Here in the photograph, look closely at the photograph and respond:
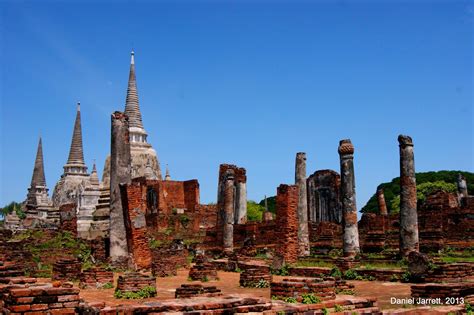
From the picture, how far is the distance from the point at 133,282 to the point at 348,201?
32.9 feet

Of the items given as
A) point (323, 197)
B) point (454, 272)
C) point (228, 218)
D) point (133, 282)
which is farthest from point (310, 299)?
point (323, 197)

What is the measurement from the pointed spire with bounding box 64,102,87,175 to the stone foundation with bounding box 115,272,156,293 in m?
50.8

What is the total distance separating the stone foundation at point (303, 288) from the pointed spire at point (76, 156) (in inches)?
2130

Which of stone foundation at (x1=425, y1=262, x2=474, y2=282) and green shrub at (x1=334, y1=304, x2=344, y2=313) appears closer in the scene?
green shrub at (x1=334, y1=304, x2=344, y2=313)

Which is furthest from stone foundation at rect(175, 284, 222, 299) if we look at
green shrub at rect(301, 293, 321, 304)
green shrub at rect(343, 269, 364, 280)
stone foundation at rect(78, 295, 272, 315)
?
green shrub at rect(343, 269, 364, 280)

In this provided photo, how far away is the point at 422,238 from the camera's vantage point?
1955 centimetres

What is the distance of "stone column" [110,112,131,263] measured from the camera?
60.6 ft

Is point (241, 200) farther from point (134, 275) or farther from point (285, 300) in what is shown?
point (285, 300)

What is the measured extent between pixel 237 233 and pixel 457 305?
19.8m

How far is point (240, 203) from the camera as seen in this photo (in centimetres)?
3134

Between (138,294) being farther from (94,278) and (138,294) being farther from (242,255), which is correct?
(242,255)

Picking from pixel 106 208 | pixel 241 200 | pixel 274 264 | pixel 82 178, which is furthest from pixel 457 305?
pixel 82 178

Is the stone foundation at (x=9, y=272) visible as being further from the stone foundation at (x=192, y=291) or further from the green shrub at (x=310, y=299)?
the green shrub at (x=310, y=299)

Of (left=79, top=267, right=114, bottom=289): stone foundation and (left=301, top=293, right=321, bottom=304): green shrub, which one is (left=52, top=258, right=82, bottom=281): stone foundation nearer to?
(left=79, top=267, right=114, bottom=289): stone foundation
